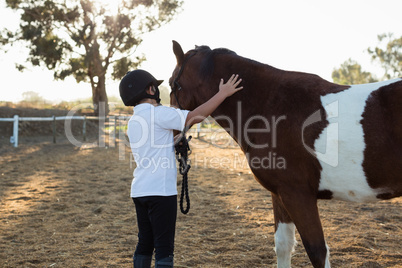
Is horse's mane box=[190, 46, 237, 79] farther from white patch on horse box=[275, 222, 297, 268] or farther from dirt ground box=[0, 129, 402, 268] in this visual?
dirt ground box=[0, 129, 402, 268]

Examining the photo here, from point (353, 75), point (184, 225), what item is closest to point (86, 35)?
point (184, 225)

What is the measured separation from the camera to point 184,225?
4387mm

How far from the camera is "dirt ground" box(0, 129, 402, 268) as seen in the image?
3.34 meters

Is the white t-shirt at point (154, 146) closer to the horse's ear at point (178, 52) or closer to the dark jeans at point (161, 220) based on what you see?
the dark jeans at point (161, 220)

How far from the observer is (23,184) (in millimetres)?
6832

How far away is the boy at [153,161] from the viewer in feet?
7.67

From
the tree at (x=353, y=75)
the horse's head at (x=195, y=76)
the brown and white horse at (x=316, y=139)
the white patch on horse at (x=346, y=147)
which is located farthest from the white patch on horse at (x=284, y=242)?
the tree at (x=353, y=75)

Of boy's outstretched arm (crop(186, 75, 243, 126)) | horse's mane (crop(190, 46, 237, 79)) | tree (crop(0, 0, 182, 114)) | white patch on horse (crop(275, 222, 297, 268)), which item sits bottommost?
white patch on horse (crop(275, 222, 297, 268))

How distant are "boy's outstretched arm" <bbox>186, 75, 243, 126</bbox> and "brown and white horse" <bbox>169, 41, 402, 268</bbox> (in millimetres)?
114

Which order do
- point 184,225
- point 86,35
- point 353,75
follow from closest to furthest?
point 184,225 → point 86,35 → point 353,75

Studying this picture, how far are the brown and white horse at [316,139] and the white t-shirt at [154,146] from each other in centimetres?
58

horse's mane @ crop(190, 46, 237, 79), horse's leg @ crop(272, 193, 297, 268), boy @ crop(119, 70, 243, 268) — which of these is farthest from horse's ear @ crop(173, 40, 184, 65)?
horse's leg @ crop(272, 193, 297, 268)

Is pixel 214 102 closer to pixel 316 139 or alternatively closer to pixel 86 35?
pixel 316 139

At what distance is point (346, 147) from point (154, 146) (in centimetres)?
129
